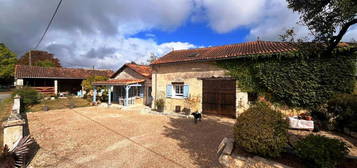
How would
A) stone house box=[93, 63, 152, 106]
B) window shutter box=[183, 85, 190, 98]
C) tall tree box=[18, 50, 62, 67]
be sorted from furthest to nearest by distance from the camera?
tall tree box=[18, 50, 62, 67]
stone house box=[93, 63, 152, 106]
window shutter box=[183, 85, 190, 98]

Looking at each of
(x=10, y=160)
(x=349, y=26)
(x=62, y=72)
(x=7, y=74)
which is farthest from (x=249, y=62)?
(x=7, y=74)

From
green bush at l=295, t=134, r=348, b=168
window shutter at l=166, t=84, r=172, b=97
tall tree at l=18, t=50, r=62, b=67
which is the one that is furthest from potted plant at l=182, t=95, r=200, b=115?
tall tree at l=18, t=50, r=62, b=67

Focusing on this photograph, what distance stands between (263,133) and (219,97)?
20.5 feet

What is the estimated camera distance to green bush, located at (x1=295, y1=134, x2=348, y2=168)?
234 cm

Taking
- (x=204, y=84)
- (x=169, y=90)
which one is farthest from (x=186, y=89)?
(x=169, y=90)

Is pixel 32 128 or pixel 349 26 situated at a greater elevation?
pixel 349 26

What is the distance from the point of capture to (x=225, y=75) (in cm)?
867

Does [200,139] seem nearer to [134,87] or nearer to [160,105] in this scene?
[160,105]

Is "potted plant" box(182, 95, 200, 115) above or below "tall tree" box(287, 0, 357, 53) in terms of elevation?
below

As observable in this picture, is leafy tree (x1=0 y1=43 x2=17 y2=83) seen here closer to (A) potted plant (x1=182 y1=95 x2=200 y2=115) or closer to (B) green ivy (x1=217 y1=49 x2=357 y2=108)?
(A) potted plant (x1=182 y1=95 x2=200 y2=115)

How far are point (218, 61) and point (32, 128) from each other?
9923mm

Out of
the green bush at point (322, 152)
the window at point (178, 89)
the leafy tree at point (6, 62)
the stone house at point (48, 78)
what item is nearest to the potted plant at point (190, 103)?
the window at point (178, 89)

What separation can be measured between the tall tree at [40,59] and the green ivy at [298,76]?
41712 mm

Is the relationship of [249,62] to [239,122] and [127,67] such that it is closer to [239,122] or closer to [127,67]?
[239,122]
